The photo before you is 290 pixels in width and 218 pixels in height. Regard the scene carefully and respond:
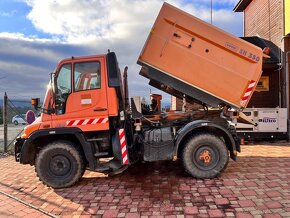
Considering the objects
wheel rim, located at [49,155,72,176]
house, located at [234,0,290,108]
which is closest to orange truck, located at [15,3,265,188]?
wheel rim, located at [49,155,72,176]

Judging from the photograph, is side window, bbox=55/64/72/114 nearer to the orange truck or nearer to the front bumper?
the orange truck

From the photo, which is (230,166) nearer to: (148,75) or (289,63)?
(148,75)

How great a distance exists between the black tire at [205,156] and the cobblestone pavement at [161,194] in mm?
201

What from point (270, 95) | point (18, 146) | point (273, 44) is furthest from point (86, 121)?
point (273, 44)

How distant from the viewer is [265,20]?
13.8 meters

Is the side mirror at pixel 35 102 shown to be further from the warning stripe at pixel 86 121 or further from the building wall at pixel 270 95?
the building wall at pixel 270 95

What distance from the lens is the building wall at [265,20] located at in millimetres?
12125

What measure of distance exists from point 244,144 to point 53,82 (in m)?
7.08

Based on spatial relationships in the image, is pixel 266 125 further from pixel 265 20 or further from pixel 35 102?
pixel 35 102

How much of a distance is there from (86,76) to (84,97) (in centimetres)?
43

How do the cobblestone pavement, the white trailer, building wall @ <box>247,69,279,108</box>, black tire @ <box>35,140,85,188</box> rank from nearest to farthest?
the cobblestone pavement, black tire @ <box>35,140,85,188</box>, the white trailer, building wall @ <box>247,69,279,108</box>

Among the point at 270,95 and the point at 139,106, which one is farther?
the point at 270,95

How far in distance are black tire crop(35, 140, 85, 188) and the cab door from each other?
48 centimetres

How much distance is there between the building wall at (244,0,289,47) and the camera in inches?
477
